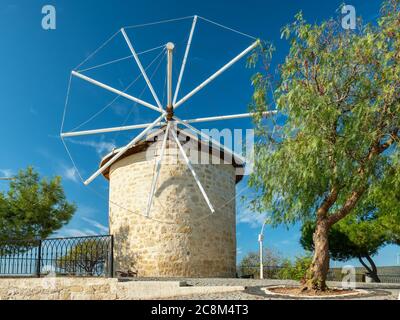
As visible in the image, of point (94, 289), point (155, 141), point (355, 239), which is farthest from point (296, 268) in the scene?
point (94, 289)

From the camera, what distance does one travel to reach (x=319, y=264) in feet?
28.2

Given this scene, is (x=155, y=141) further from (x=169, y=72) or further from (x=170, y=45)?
(x=170, y=45)

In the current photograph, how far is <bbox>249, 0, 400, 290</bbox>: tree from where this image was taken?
796cm

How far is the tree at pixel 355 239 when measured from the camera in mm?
18234

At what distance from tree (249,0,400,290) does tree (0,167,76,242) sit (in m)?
12.5

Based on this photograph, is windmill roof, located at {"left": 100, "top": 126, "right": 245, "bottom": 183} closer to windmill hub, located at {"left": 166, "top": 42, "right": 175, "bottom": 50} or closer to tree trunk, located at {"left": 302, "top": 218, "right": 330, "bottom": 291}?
windmill hub, located at {"left": 166, "top": 42, "right": 175, "bottom": 50}

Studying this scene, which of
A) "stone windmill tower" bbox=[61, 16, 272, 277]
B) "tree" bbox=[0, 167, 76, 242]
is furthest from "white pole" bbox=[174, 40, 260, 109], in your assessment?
"tree" bbox=[0, 167, 76, 242]

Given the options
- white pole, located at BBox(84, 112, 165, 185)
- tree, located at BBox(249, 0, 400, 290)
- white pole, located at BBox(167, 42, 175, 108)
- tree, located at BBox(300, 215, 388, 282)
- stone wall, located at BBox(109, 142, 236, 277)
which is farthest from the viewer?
tree, located at BBox(300, 215, 388, 282)

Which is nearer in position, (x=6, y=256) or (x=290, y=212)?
(x=290, y=212)

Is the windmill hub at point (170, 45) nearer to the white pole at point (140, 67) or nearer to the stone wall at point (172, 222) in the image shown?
the white pole at point (140, 67)
